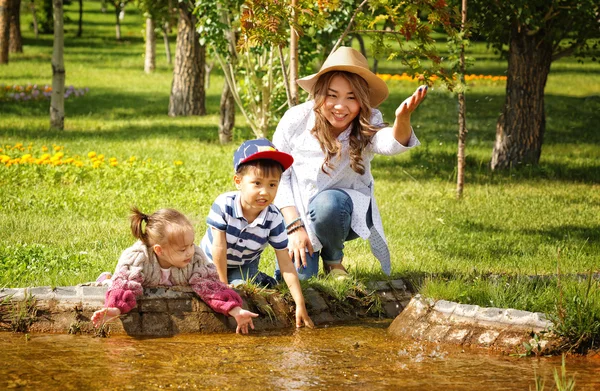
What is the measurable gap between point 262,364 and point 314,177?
1810mm

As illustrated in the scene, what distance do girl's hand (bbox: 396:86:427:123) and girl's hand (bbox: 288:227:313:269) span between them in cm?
97

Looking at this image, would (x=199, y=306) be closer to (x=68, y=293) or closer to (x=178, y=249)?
(x=178, y=249)

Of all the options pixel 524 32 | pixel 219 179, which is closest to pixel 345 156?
pixel 219 179

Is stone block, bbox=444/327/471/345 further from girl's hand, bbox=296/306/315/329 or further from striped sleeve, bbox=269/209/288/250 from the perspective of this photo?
striped sleeve, bbox=269/209/288/250

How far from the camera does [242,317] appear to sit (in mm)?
4664

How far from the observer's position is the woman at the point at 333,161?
5.46 meters

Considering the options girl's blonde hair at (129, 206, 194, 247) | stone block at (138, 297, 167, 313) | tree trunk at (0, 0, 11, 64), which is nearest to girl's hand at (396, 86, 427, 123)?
girl's blonde hair at (129, 206, 194, 247)

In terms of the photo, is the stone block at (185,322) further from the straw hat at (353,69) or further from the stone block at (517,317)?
the straw hat at (353,69)

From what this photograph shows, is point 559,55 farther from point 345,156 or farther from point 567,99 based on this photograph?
point 567,99

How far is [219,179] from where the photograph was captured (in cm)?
1024

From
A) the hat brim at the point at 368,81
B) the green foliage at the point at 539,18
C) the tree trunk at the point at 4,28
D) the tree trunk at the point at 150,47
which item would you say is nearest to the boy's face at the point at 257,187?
the hat brim at the point at 368,81

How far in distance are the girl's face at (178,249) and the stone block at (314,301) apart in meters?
0.82

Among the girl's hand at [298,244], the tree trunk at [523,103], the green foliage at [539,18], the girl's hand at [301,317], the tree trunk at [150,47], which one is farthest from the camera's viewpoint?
the tree trunk at [150,47]

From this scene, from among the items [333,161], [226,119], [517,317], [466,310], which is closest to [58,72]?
[226,119]
